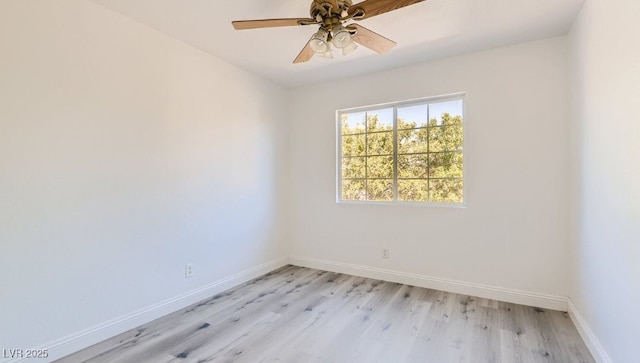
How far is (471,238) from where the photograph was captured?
9.72ft

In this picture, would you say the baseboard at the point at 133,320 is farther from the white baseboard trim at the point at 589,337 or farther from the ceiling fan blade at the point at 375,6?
the white baseboard trim at the point at 589,337

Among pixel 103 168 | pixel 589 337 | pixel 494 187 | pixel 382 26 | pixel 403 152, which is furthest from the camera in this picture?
pixel 403 152

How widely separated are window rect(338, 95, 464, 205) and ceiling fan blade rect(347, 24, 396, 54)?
1.27 metres

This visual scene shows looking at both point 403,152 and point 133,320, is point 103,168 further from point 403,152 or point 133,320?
point 403,152

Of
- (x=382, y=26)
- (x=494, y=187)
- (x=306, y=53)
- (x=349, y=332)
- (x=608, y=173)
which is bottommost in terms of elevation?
(x=349, y=332)

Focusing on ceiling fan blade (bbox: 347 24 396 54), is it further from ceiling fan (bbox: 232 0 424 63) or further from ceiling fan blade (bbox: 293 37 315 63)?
ceiling fan blade (bbox: 293 37 315 63)

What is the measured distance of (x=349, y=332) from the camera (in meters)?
2.26

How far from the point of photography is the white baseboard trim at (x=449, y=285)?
2647 mm

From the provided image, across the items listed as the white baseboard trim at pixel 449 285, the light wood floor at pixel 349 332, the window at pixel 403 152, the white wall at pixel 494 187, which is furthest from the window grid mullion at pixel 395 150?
the light wood floor at pixel 349 332

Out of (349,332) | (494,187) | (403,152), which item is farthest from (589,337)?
(403,152)

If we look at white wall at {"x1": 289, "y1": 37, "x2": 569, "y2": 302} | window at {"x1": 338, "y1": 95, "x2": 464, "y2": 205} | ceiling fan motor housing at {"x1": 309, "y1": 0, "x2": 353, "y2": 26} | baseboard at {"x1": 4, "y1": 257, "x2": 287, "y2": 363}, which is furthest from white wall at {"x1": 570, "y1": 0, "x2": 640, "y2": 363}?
baseboard at {"x1": 4, "y1": 257, "x2": 287, "y2": 363}

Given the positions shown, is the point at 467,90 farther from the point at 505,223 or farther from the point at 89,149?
the point at 89,149

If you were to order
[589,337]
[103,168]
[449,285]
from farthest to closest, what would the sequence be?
[449,285], [103,168], [589,337]

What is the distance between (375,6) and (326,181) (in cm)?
241
